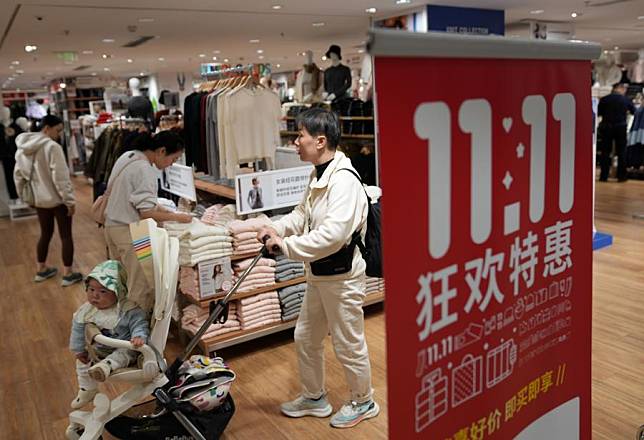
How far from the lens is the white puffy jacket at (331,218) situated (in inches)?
103

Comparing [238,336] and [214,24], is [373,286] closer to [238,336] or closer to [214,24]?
[238,336]

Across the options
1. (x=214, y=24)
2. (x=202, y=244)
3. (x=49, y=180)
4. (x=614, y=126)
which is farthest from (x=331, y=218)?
(x=614, y=126)

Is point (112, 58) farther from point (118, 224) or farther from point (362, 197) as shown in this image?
point (362, 197)

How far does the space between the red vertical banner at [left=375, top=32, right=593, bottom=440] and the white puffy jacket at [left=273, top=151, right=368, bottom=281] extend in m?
1.18

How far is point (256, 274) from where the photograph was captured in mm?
4059

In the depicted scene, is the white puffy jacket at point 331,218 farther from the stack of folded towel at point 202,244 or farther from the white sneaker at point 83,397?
the white sneaker at point 83,397

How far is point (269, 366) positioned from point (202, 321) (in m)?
0.56

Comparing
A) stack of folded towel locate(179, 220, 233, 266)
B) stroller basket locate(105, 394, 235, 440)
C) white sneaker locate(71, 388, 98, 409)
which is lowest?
stroller basket locate(105, 394, 235, 440)

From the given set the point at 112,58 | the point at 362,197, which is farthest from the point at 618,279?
the point at 112,58

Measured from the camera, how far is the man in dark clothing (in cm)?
1041

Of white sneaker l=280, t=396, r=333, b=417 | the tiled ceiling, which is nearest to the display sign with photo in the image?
white sneaker l=280, t=396, r=333, b=417

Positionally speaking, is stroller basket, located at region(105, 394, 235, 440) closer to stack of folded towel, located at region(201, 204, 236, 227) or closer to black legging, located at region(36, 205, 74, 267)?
stack of folded towel, located at region(201, 204, 236, 227)

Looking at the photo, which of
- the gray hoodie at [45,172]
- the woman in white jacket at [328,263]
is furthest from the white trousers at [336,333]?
the gray hoodie at [45,172]

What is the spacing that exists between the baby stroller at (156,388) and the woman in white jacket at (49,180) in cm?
327
